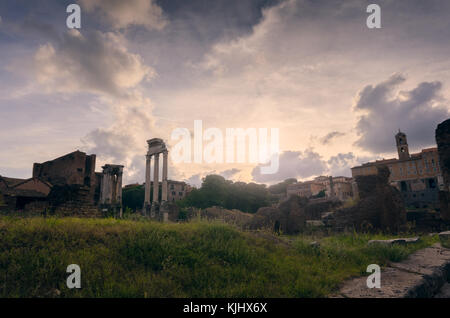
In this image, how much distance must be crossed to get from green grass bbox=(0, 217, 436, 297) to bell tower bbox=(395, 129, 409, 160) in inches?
2477

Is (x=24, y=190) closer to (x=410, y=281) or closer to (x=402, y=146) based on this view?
(x=410, y=281)

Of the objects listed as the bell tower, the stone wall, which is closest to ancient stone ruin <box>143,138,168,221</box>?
the stone wall

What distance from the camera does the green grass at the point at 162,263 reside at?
3928mm

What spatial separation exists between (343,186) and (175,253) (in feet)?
264

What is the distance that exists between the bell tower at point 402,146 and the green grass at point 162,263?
6291 centimetres

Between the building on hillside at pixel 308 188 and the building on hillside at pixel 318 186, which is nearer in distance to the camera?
the building on hillside at pixel 318 186

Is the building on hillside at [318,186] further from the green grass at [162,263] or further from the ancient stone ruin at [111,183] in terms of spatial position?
the green grass at [162,263]

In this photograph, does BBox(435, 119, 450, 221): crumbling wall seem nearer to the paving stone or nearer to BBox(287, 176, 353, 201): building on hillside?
the paving stone

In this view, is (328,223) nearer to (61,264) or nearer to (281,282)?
(281,282)

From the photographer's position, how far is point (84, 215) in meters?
10.6

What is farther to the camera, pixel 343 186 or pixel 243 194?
pixel 343 186

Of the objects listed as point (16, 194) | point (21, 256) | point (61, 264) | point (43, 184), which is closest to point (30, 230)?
point (21, 256)

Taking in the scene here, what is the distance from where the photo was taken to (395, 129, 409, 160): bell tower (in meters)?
58.8

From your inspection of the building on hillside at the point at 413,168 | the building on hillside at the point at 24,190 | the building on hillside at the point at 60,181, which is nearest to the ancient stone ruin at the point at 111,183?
the building on hillside at the point at 60,181
